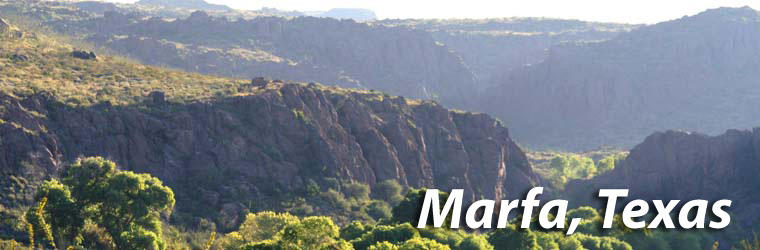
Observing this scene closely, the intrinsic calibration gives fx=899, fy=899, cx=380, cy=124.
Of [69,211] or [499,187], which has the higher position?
[69,211]

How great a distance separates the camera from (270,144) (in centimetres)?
12306

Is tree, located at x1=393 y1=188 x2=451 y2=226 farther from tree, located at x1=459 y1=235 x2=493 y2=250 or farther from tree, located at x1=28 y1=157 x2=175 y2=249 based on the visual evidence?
tree, located at x1=28 y1=157 x2=175 y2=249

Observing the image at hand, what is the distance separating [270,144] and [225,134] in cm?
710

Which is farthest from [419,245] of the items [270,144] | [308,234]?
[270,144]

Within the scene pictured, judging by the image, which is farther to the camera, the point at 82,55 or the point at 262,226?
the point at 82,55

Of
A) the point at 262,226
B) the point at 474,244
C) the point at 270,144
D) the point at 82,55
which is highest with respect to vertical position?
the point at 82,55

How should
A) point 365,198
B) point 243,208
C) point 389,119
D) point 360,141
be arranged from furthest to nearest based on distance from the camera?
point 389,119, point 360,141, point 365,198, point 243,208

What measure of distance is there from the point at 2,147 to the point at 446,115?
82293mm

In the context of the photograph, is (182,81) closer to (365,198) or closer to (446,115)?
(365,198)

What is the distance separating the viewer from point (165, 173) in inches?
4232

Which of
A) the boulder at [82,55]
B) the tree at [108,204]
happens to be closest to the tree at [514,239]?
the tree at [108,204]

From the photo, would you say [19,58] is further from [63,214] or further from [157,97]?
[63,214]

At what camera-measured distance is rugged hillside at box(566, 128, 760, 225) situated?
14588 cm

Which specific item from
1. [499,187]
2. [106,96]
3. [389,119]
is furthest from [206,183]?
[499,187]
